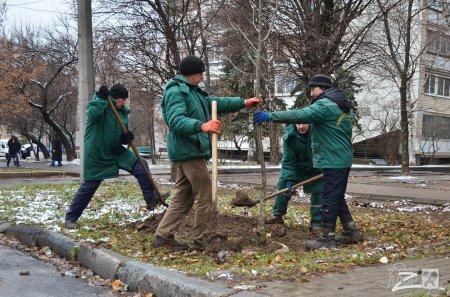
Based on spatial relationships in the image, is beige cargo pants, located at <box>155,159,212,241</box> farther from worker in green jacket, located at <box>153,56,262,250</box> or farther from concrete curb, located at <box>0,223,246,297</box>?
concrete curb, located at <box>0,223,246,297</box>

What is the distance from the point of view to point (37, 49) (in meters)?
29.8

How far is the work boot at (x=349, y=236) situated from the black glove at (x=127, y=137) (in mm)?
2929

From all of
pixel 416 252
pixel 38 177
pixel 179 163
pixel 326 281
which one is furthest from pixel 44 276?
pixel 38 177

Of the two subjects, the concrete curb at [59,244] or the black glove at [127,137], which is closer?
the concrete curb at [59,244]

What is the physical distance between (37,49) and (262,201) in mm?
27054

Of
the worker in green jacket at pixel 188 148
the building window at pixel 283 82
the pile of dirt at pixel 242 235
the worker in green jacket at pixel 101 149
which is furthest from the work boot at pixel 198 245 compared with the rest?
the building window at pixel 283 82

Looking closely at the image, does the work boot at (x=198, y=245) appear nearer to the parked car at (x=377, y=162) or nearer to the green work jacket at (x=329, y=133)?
the green work jacket at (x=329, y=133)

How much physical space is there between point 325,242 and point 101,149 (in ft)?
10.4

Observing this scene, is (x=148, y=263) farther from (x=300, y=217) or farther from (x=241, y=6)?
(x=241, y=6)

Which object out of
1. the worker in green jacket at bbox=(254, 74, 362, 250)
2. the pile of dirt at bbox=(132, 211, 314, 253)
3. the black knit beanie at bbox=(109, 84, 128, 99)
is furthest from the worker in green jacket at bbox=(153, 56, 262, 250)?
the black knit beanie at bbox=(109, 84, 128, 99)

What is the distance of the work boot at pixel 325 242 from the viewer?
5586 millimetres

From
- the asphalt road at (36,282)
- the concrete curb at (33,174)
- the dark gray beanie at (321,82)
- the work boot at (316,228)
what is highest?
the dark gray beanie at (321,82)

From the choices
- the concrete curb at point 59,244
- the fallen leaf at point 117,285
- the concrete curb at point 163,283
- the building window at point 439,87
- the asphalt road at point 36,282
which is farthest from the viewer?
the building window at point 439,87

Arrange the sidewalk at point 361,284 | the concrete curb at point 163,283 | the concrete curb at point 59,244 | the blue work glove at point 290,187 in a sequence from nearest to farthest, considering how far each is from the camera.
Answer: the sidewalk at point 361,284 → the concrete curb at point 163,283 → the concrete curb at point 59,244 → the blue work glove at point 290,187
